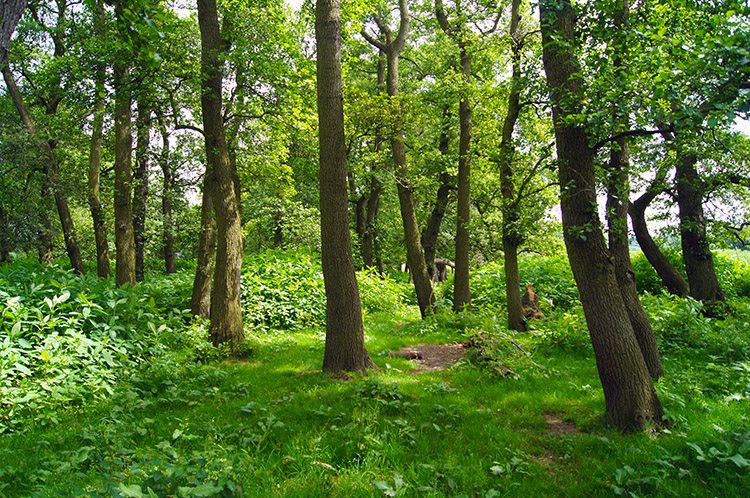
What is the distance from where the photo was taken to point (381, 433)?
4.26 m

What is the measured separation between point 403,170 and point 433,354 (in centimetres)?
540

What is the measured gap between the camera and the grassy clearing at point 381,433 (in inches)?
130

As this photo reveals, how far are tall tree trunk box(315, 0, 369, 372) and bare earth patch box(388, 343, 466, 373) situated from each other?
159cm

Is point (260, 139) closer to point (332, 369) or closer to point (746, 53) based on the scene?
point (332, 369)

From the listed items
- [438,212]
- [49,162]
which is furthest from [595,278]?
[49,162]

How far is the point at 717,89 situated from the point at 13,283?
30.0 ft

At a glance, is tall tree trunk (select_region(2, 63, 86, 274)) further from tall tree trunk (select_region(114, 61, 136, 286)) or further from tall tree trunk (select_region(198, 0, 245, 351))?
tall tree trunk (select_region(198, 0, 245, 351))

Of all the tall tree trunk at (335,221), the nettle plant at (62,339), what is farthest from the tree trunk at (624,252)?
the nettle plant at (62,339)

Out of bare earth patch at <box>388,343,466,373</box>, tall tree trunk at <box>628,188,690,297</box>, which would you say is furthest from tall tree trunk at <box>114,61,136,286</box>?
tall tree trunk at <box>628,188,690,297</box>

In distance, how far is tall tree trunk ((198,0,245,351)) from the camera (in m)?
7.76

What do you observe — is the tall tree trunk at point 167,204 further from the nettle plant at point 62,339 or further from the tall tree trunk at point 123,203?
the nettle plant at point 62,339

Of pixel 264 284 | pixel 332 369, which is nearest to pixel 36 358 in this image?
pixel 332 369

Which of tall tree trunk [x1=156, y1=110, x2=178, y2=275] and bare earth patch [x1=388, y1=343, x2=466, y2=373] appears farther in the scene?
tall tree trunk [x1=156, y1=110, x2=178, y2=275]

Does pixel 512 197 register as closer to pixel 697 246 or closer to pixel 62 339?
pixel 697 246
